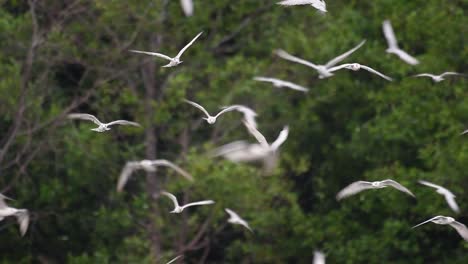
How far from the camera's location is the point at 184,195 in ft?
77.6

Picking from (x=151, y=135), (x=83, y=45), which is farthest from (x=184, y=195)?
(x=83, y=45)

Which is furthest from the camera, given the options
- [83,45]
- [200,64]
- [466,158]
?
[200,64]

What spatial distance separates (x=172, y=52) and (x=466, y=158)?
5.44 m

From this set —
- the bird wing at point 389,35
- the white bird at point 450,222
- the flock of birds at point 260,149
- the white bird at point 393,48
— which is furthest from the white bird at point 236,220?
the bird wing at point 389,35

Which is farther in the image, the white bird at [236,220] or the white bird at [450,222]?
the white bird at [236,220]

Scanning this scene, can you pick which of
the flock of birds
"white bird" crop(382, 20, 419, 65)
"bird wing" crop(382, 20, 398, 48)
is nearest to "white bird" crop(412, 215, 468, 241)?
the flock of birds

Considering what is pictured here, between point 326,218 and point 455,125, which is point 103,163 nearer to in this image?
point 326,218

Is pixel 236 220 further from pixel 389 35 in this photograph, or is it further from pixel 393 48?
pixel 389 35

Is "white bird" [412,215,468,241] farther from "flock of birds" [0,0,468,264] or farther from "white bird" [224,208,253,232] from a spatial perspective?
"white bird" [224,208,253,232]

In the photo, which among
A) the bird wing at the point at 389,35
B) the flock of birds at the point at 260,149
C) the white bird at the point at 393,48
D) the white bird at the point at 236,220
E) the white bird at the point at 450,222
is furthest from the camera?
the bird wing at the point at 389,35

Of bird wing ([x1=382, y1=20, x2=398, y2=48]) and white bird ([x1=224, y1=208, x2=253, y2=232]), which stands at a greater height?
bird wing ([x1=382, y1=20, x2=398, y2=48])

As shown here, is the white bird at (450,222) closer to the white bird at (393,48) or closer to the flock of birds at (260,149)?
the flock of birds at (260,149)

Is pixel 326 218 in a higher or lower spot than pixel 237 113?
lower

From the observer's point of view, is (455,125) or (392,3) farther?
(392,3)
